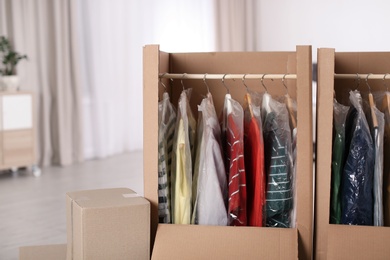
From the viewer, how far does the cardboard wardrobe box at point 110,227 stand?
2.39m

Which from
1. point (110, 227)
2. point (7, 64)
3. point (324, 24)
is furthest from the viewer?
point (324, 24)

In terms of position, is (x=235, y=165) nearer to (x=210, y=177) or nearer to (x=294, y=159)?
(x=210, y=177)

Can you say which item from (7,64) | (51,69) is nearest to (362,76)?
(7,64)

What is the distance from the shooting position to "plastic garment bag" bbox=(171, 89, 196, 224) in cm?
259

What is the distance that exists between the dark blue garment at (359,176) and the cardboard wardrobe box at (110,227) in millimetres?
780

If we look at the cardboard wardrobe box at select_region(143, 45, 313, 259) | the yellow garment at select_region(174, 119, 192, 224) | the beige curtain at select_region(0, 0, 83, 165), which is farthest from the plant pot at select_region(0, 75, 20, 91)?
the yellow garment at select_region(174, 119, 192, 224)

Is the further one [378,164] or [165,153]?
[165,153]

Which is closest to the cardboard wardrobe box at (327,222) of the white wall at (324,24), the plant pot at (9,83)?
the plant pot at (9,83)

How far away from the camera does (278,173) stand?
255 centimetres

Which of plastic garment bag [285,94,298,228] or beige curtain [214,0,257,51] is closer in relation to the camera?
plastic garment bag [285,94,298,228]

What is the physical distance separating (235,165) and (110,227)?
0.54 meters

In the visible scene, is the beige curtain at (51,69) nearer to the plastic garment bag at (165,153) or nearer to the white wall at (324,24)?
the white wall at (324,24)

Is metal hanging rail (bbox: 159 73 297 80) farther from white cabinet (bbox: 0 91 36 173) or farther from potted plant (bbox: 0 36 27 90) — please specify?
potted plant (bbox: 0 36 27 90)

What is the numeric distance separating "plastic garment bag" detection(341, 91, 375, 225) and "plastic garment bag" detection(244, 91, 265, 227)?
1.06 ft
